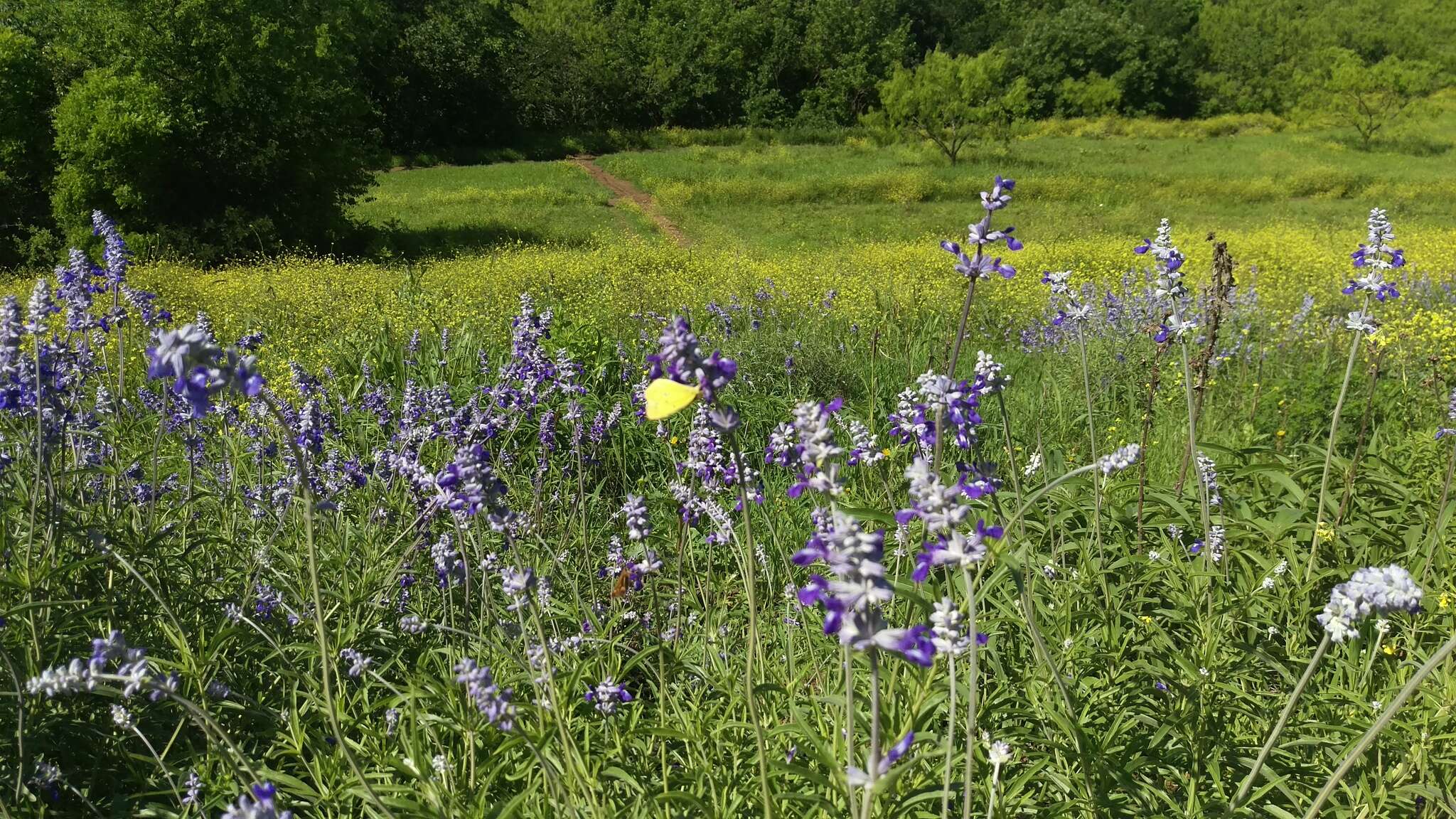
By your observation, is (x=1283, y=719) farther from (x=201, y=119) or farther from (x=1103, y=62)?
(x=1103, y=62)

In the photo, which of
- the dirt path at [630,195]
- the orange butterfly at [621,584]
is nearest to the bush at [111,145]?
the dirt path at [630,195]

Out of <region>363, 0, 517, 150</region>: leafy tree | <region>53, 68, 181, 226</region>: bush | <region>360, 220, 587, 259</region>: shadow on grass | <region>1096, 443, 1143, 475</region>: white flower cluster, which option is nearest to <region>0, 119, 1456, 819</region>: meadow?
<region>1096, 443, 1143, 475</region>: white flower cluster

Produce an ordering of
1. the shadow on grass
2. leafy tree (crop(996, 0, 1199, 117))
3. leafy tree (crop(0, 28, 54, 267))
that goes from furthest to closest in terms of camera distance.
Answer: leafy tree (crop(996, 0, 1199, 117))
the shadow on grass
leafy tree (crop(0, 28, 54, 267))

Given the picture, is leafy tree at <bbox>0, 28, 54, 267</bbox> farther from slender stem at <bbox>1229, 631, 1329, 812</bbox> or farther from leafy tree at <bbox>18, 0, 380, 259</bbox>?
slender stem at <bbox>1229, 631, 1329, 812</bbox>

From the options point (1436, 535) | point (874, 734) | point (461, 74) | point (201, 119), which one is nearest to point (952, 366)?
point (874, 734)

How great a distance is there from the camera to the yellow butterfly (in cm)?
122

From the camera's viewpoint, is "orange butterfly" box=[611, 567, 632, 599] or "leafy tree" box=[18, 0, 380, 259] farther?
"leafy tree" box=[18, 0, 380, 259]

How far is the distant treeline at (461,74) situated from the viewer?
615 inches

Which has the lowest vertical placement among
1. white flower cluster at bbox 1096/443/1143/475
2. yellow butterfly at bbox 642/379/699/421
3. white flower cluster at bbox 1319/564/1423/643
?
white flower cluster at bbox 1319/564/1423/643

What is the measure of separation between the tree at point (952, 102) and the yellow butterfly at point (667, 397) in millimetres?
34307

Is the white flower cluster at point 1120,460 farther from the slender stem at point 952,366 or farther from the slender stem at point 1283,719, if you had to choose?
the slender stem at point 1283,719

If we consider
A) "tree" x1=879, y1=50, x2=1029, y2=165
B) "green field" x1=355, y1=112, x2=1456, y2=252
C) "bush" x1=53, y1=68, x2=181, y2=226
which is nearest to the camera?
"bush" x1=53, y1=68, x2=181, y2=226

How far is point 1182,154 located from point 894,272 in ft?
96.0

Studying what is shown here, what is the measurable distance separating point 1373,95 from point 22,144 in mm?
55191
